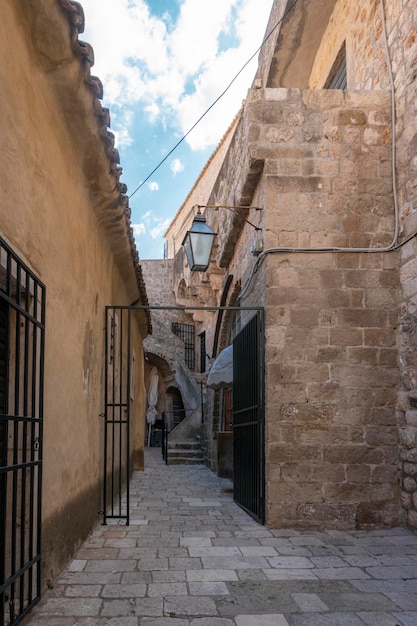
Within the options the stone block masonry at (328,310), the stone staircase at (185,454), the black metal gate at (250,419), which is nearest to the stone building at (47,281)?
the black metal gate at (250,419)

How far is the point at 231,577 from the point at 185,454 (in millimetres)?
9540

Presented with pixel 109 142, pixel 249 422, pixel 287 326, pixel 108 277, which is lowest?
pixel 249 422

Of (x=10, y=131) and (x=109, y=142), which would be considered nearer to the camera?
(x=10, y=131)

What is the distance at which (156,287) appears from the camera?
82.1ft

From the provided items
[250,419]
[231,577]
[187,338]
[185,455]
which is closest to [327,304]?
[250,419]

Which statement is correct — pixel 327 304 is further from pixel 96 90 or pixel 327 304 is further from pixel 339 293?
pixel 96 90

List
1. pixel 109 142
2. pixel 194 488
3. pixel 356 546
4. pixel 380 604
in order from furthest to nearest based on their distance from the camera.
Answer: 1. pixel 194 488
2. pixel 356 546
3. pixel 109 142
4. pixel 380 604

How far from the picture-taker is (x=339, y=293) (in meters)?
6.07

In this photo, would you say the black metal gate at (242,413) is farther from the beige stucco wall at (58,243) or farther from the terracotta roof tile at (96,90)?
the terracotta roof tile at (96,90)

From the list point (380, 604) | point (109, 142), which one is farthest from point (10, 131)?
point (380, 604)

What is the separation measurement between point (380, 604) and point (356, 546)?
5.24 feet

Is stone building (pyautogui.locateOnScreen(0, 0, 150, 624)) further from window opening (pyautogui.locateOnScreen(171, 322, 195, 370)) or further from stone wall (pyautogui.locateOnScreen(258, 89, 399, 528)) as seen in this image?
window opening (pyautogui.locateOnScreen(171, 322, 195, 370))

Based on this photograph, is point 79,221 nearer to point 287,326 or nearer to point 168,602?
point 287,326

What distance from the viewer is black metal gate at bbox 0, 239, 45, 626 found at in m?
2.89
